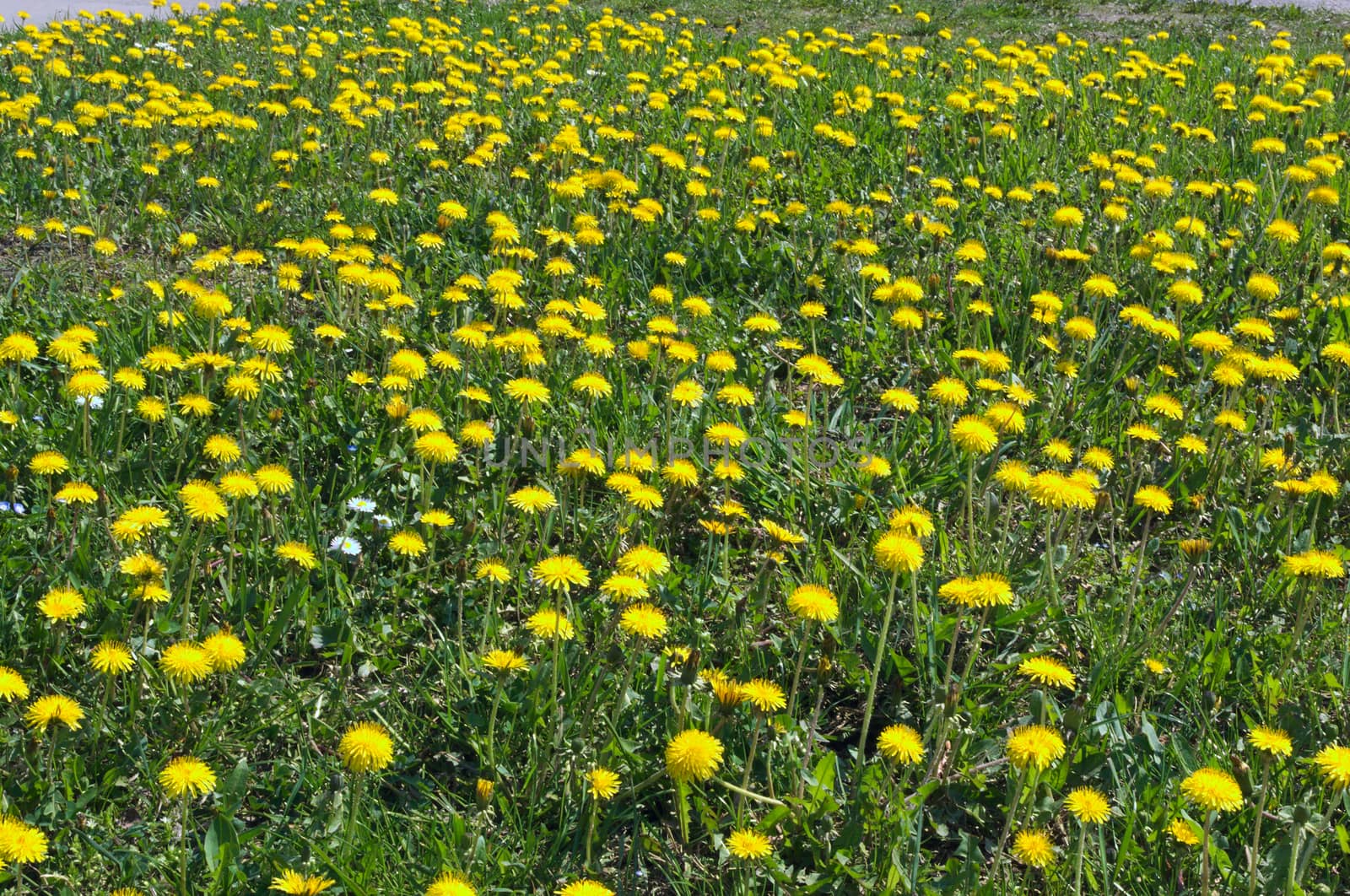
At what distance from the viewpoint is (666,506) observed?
9.98 feet

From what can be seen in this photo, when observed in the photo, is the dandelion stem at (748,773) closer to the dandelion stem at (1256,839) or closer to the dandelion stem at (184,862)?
the dandelion stem at (1256,839)

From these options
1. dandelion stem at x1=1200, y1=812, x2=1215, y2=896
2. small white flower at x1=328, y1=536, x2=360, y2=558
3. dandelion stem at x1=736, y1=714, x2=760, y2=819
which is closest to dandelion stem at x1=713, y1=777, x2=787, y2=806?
dandelion stem at x1=736, y1=714, x2=760, y2=819

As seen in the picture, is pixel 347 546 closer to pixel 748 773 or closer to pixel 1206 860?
pixel 748 773

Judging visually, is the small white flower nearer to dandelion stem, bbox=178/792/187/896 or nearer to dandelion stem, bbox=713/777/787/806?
dandelion stem, bbox=178/792/187/896

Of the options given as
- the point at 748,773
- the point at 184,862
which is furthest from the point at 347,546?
the point at 748,773

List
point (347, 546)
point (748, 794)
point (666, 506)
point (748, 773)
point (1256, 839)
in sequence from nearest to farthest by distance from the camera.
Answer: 1. point (1256, 839)
2. point (748, 794)
3. point (748, 773)
4. point (347, 546)
5. point (666, 506)

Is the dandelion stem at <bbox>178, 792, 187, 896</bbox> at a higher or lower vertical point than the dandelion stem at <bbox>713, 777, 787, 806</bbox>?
lower

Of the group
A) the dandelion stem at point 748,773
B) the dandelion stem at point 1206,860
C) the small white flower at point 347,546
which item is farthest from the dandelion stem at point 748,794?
the small white flower at point 347,546

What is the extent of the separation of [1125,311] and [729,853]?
224 cm

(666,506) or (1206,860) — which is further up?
(666,506)

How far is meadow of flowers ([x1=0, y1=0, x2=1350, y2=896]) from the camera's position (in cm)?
224

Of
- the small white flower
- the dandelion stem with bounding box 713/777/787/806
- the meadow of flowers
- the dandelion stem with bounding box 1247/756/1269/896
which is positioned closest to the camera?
the dandelion stem with bounding box 1247/756/1269/896

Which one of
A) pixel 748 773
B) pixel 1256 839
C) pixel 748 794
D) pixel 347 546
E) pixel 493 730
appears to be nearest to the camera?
pixel 1256 839

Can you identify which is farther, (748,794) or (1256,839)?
(748,794)
